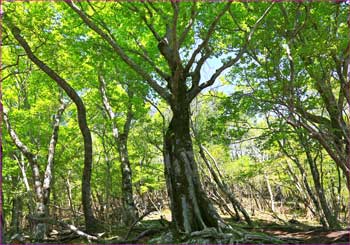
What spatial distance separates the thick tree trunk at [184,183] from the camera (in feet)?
25.4

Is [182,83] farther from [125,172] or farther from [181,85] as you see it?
[125,172]

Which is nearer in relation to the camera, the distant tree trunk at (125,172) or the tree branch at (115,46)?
the tree branch at (115,46)

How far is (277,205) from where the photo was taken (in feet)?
124

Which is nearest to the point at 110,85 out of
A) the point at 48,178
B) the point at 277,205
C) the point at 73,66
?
the point at 73,66

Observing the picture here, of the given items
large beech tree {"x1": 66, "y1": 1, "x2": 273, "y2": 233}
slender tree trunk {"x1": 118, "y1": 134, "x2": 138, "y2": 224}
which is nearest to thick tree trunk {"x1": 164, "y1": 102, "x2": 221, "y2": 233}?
large beech tree {"x1": 66, "y1": 1, "x2": 273, "y2": 233}

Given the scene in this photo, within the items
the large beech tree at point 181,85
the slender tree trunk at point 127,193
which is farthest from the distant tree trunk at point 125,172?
the large beech tree at point 181,85

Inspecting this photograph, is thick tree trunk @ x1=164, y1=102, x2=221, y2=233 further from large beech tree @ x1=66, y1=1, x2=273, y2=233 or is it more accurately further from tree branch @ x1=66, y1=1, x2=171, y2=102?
tree branch @ x1=66, y1=1, x2=171, y2=102

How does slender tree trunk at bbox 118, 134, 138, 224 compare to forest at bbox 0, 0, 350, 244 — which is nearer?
forest at bbox 0, 0, 350, 244

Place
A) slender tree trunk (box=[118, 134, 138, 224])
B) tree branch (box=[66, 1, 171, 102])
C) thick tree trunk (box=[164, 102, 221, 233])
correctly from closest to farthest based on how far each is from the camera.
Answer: tree branch (box=[66, 1, 171, 102])
thick tree trunk (box=[164, 102, 221, 233])
slender tree trunk (box=[118, 134, 138, 224])

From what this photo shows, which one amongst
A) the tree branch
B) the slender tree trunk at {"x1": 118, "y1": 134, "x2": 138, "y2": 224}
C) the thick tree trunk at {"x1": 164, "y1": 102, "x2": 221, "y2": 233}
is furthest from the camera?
the slender tree trunk at {"x1": 118, "y1": 134, "x2": 138, "y2": 224}

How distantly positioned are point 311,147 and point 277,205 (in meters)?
27.9

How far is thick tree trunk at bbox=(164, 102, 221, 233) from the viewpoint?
776cm

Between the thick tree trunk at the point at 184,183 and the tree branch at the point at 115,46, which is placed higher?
the tree branch at the point at 115,46

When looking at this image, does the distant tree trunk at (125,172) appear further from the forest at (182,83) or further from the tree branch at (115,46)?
the tree branch at (115,46)
